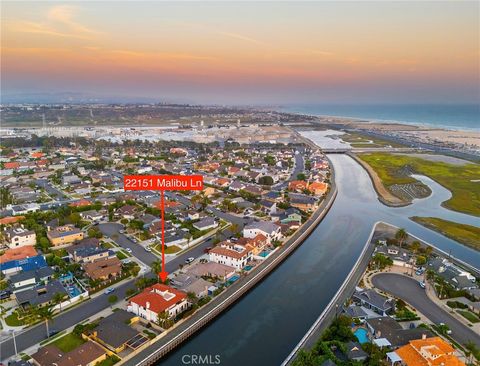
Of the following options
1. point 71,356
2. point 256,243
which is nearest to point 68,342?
point 71,356

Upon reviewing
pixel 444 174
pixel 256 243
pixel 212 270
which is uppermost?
pixel 444 174

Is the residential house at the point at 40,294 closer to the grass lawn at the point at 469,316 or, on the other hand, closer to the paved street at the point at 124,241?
the paved street at the point at 124,241

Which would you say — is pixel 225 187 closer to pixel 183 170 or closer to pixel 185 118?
pixel 183 170

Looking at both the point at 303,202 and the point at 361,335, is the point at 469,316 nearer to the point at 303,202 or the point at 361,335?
the point at 361,335

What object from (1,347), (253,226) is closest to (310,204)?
(253,226)

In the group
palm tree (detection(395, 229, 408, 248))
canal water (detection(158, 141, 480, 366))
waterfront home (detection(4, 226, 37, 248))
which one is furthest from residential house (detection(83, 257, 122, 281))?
palm tree (detection(395, 229, 408, 248))

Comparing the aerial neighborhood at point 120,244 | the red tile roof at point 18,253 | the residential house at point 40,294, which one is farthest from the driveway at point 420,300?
the red tile roof at point 18,253
